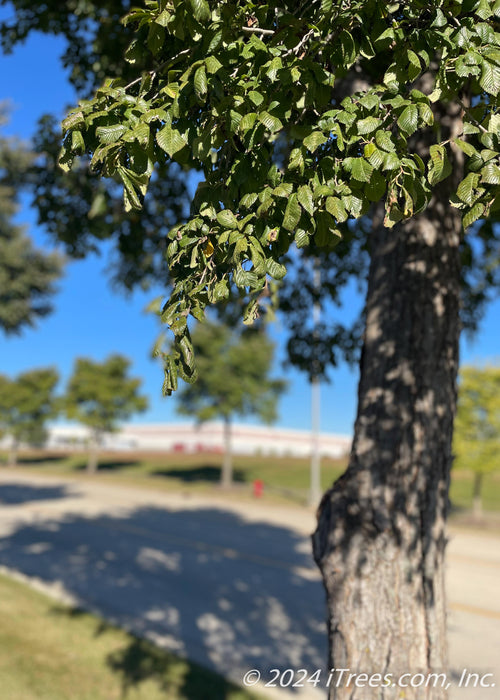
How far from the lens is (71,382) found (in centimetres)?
3794

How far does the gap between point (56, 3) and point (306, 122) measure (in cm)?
514

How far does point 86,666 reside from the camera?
5.72 meters

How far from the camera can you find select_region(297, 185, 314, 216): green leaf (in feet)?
6.75

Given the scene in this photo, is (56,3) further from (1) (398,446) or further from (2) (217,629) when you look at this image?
(2) (217,629)

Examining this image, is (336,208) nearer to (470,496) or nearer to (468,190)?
(468,190)

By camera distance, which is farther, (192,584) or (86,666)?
(192,584)

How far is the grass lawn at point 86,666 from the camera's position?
5148 millimetres

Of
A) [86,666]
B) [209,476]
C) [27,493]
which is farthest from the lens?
[209,476]

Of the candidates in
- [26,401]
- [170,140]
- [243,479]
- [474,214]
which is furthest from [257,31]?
[26,401]

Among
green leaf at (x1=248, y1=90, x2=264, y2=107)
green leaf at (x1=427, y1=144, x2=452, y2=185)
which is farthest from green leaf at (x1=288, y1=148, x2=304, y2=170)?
green leaf at (x1=427, y1=144, x2=452, y2=185)

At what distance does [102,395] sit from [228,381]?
11792 millimetres

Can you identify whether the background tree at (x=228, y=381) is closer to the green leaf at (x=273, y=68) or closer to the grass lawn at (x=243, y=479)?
the grass lawn at (x=243, y=479)

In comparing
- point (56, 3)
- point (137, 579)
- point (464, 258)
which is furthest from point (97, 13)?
point (137, 579)

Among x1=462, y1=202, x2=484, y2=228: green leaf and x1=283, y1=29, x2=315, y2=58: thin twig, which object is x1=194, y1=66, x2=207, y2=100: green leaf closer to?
x1=283, y1=29, x2=315, y2=58: thin twig
